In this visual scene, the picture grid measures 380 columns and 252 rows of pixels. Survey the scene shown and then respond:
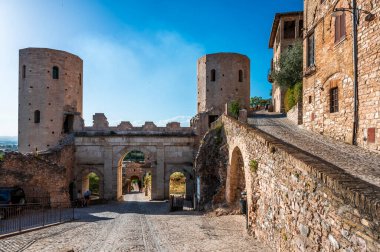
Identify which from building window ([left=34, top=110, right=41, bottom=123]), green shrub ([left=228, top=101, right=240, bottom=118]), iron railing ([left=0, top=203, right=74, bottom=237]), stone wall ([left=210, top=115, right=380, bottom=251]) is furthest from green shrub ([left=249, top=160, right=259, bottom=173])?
building window ([left=34, top=110, right=41, bottom=123])

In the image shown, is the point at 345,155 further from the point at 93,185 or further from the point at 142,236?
the point at 93,185

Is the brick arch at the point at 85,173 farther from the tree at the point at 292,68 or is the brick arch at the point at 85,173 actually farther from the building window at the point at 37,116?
the tree at the point at 292,68

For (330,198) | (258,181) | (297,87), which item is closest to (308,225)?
(330,198)

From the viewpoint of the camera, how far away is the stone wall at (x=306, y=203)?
13.1 ft

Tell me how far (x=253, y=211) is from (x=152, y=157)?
50.4ft

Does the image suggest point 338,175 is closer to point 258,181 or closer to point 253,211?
point 258,181

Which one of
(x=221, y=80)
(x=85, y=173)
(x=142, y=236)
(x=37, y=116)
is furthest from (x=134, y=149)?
(x=142, y=236)

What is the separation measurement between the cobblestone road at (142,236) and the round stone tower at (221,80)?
15517mm

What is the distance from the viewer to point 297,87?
20.0 m

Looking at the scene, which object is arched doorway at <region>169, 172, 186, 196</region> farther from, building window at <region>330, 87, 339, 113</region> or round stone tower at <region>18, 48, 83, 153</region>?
building window at <region>330, 87, 339, 113</region>

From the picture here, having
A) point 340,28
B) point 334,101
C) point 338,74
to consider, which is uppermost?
point 340,28

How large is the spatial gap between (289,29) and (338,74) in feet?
61.7

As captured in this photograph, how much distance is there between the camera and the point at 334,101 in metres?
12.0

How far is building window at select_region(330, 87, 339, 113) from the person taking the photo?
11.8 metres
